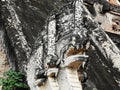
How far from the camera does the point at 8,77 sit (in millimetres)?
4961

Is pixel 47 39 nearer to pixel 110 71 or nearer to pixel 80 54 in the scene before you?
pixel 80 54

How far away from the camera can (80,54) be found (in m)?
4.50

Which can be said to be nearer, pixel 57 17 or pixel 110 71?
pixel 57 17

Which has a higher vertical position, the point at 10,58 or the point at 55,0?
the point at 55,0

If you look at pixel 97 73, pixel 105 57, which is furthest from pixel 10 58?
pixel 105 57

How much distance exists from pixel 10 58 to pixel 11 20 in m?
0.51

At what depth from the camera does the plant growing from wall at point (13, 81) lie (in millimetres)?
4891

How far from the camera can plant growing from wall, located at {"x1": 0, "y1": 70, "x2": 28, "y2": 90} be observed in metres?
4.89

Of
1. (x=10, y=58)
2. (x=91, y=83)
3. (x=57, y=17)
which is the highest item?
(x=57, y=17)

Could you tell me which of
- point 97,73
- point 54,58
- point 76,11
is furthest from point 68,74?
point 97,73

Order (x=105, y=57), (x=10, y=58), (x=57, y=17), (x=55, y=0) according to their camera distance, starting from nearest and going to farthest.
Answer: (x=57, y=17) → (x=10, y=58) → (x=105, y=57) → (x=55, y=0)

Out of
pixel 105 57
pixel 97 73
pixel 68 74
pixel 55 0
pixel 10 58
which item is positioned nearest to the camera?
pixel 68 74

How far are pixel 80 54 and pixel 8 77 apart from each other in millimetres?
848

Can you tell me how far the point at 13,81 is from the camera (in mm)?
4902
